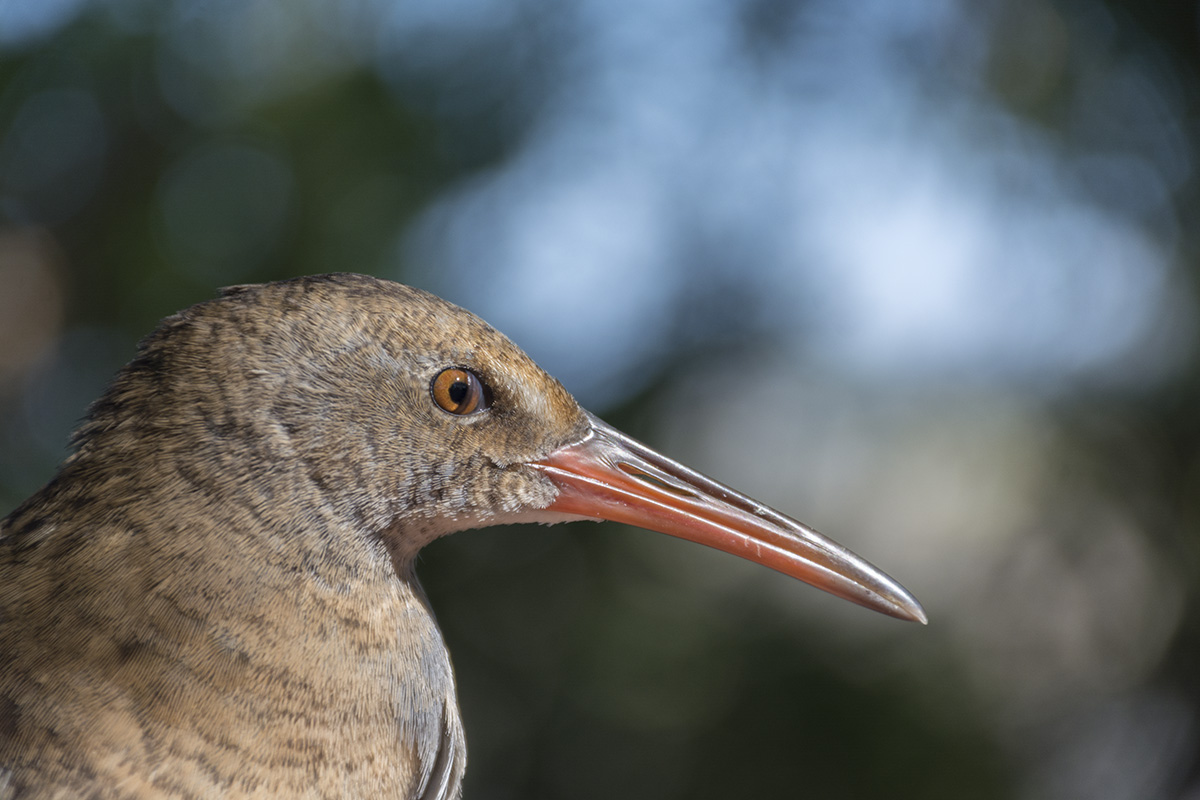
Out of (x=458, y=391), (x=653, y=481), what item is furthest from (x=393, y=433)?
(x=653, y=481)

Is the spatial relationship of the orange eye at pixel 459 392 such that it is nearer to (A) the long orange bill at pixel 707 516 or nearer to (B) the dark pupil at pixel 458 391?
(B) the dark pupil at pixel 458 391

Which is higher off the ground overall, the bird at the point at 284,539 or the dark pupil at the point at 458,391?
the dark pupil at the point at 458,391

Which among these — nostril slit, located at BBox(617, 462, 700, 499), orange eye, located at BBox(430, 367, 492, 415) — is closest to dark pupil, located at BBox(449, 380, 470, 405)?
orange eye, located at BBox(430, 367, 492, 415)

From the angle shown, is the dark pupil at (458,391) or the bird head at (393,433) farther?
the dark pupil at (458,391)

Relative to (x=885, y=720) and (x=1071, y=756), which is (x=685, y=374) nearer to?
(x=885, y=720)

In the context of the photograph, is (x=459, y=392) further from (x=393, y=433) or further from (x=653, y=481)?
(x=653, y=481)

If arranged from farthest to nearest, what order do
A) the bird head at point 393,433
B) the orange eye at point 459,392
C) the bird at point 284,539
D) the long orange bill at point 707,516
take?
the long orange bill at point 707,516, the orange eye at point 459,392, the bird head at point 393,433, the bird at point 284,539

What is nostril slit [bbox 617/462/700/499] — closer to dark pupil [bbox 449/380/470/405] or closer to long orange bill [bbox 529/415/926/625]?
long orange bill [bbox 529/415/926/625]

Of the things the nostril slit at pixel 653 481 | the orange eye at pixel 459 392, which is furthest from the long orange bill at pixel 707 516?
the orange eye at pixel 459 392
